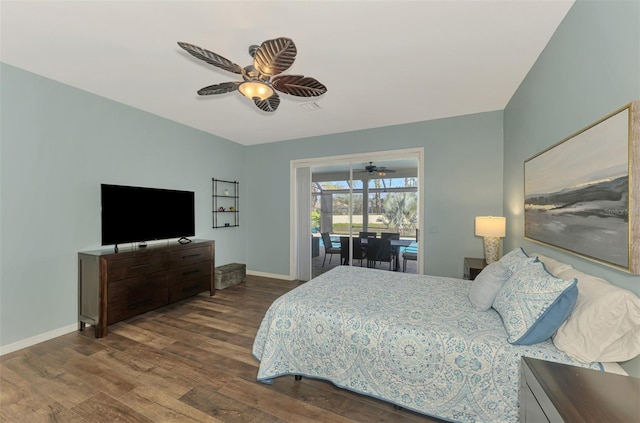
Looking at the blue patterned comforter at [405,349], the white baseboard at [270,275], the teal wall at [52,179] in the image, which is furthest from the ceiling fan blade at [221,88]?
the white baseboard at [270,275]

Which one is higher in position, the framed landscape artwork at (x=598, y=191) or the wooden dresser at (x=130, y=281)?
the framed landscape artwork at (x=598, y=191)

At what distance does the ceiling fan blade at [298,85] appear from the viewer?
2047mm

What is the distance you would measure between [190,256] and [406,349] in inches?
127

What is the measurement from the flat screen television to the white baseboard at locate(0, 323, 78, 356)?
0.98 meters

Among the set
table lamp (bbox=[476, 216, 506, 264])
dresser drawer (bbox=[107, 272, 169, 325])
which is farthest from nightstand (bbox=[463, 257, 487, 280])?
dresser drawer (bbox=[107, 272, 169, 325])

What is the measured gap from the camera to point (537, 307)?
1.42 meters

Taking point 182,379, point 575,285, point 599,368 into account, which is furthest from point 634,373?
point 182,379

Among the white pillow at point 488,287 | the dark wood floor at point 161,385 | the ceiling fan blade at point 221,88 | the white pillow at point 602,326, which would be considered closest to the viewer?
the white pillow at point 602,326

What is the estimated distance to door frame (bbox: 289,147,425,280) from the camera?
4113 millimetres

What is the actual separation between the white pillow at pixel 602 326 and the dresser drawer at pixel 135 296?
3.82m

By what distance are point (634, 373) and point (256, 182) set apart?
5223 mm

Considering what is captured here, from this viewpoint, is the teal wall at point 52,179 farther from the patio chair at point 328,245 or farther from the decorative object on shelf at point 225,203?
the patio chair at point 328,245

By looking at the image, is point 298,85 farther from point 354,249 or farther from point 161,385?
point 354,249

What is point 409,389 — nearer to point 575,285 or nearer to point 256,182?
point 575,285
